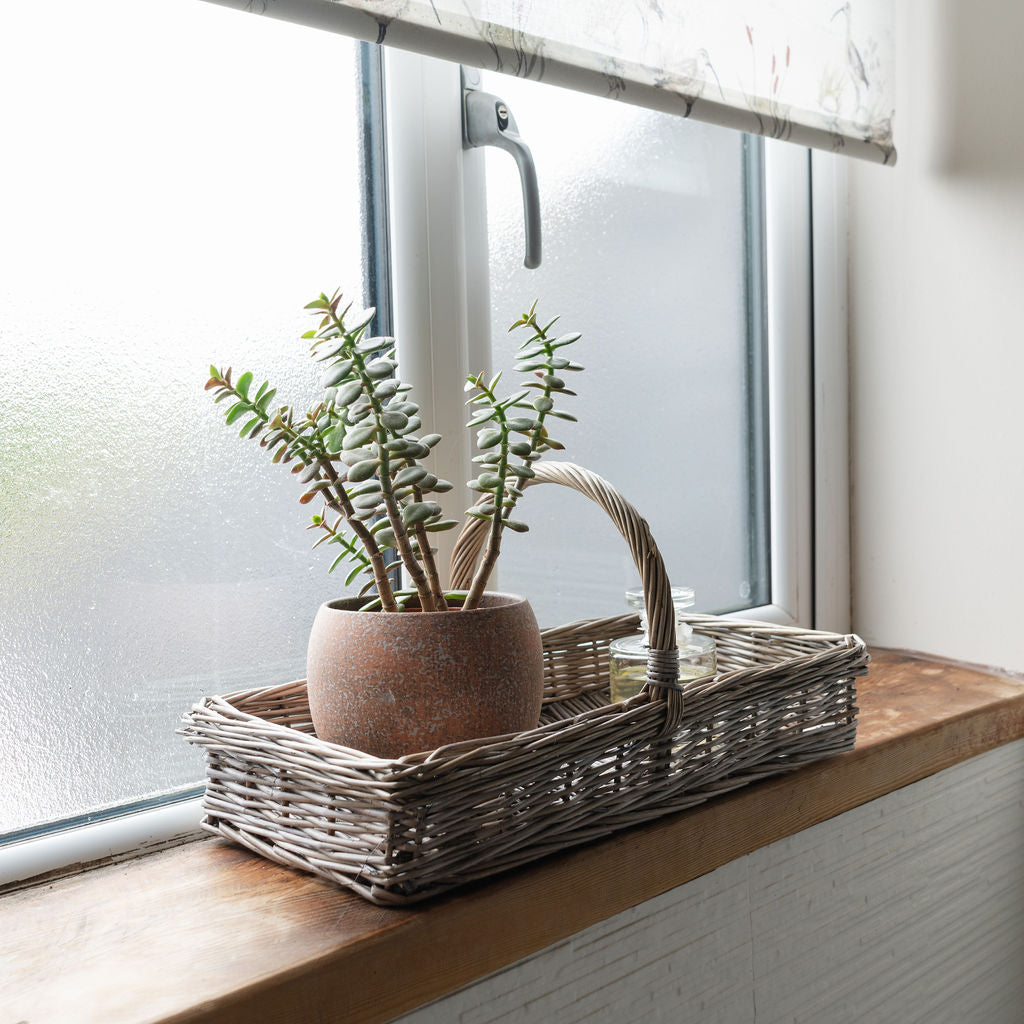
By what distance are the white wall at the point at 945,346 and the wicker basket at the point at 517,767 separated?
1.35ft

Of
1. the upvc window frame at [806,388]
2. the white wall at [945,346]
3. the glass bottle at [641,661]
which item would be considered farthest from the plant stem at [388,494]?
the white wall at [945,346]

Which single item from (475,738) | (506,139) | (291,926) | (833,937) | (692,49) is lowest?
(833,937)

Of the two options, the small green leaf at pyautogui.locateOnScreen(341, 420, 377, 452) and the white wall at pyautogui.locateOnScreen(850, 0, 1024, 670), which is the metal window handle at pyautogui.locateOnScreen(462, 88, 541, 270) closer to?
the small green leaf at pyautogui.locateOnScreen(341, 420, 377, 452)

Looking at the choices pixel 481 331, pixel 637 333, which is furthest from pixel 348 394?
pixel 637 333

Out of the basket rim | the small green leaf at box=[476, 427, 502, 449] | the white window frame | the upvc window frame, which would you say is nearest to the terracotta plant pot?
the basket rim

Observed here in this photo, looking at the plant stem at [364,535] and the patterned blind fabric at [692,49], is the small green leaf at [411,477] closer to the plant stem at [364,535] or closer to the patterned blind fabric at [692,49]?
the plant stem at [364,535]

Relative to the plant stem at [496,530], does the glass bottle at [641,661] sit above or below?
below

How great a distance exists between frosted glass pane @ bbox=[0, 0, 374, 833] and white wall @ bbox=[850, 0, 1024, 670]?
745 mm

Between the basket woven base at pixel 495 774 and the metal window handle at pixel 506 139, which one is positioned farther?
the metal window handle at pixel 506 139

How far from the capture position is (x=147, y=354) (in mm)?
804

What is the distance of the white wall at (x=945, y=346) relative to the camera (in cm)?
118

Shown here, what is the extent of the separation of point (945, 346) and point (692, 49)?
0.49m

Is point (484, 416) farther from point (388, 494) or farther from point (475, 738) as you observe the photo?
point (475, 738)

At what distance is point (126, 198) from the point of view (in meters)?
0.79
